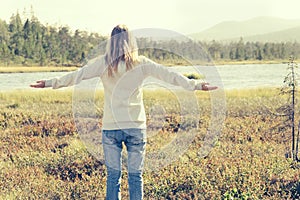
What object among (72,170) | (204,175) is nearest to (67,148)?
(72,170)

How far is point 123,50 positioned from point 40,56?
58.1 meters

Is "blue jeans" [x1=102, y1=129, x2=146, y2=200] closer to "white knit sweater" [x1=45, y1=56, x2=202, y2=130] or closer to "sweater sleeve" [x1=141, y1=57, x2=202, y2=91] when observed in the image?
"white knit sweater" [x1=45, y1=56, x2=202, y2=130]

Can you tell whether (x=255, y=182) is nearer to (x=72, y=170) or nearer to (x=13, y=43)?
(x=72, y=170)

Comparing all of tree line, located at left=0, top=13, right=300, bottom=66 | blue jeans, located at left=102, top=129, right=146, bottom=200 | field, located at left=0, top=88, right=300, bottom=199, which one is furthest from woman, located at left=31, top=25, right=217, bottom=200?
tree line, located at left=0, top=13, right=300, bottom=66

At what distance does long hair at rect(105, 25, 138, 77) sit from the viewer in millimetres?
5363

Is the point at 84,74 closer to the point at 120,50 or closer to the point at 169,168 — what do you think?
the point at 120,50

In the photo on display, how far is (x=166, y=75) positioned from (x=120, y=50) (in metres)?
0.51

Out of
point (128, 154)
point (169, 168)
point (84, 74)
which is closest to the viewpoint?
point (84, 74)

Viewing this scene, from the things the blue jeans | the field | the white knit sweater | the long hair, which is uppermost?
the long hair

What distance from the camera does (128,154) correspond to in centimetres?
569

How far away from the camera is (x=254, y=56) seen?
89.7 meters

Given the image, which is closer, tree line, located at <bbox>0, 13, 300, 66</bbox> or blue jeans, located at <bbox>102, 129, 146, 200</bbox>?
blue jeans, located at <bbox>102, 129, 146, 200</bbox>

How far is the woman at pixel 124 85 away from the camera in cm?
538

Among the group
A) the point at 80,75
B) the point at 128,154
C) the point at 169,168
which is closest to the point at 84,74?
the point at 80,75
